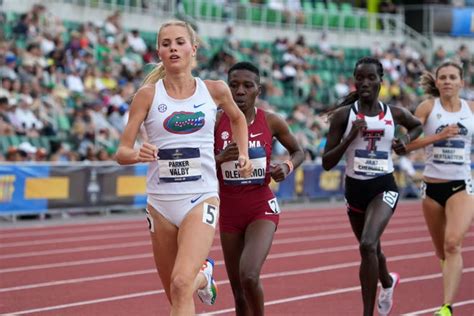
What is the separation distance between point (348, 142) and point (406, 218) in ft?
38.2

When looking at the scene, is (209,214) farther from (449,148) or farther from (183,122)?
(449,148)

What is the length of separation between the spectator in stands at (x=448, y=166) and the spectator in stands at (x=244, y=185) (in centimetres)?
184

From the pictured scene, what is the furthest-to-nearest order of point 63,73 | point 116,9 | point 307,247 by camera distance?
point 116,9 < point 63,73 < point 307,247

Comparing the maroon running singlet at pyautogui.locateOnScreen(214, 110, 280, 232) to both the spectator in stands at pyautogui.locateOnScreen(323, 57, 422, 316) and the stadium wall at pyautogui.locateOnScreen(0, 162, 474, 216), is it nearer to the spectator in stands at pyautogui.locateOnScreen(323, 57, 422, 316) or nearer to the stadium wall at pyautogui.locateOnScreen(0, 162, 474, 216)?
the spectator in stands at pyautogui.locateOnScreen(323, 57, 422, 316)

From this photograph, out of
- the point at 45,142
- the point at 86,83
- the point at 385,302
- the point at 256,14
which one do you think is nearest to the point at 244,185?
the point at 385,302

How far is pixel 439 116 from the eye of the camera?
30.3ft

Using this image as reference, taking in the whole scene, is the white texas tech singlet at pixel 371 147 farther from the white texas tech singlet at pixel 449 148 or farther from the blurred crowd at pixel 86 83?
the blurred crowd at pixel 86 83

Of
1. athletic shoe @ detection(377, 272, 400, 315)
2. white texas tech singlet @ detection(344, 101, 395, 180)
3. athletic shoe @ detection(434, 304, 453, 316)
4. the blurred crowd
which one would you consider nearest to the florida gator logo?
white texas tech singlet @ detection(344, 101, 395, 180)

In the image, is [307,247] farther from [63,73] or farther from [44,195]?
[63,73]

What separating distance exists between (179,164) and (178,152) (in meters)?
0.07

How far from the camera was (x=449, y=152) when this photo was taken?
360 inches

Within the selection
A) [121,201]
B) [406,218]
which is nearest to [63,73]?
[121,201]

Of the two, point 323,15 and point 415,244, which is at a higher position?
point 323,15

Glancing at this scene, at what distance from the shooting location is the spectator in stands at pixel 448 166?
8.79 meters
